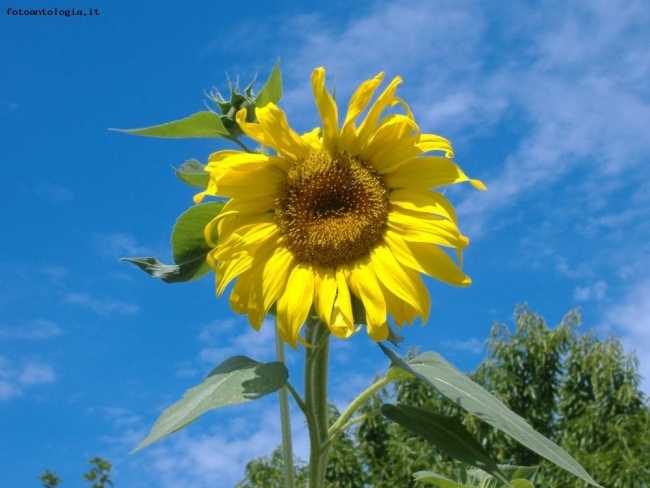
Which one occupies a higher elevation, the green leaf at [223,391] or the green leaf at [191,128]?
the green leaf at [191,128]

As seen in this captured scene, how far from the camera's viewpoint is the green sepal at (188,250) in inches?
61.6

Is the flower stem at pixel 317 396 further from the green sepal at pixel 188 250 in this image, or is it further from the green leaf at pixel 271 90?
the green leaf at pixel 271 90

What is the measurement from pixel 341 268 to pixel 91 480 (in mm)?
2265

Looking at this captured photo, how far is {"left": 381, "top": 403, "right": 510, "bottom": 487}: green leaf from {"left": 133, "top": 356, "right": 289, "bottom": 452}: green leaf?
265mm

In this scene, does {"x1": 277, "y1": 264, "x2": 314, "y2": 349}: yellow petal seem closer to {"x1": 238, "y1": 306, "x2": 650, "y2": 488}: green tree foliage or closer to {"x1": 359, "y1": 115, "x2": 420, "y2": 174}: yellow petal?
{"x1": 359, "y1": 115, "x2": 420, "y2": 174}: yellow petal

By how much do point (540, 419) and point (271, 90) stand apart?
9.18m

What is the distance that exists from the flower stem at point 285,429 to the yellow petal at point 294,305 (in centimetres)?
10

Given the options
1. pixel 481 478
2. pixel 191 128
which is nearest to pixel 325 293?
pixel 191 128

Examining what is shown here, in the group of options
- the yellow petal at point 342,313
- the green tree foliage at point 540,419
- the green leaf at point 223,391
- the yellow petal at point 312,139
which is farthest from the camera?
the green tree foliage at point 540,419

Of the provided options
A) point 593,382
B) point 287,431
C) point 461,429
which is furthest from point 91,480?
point 593,382

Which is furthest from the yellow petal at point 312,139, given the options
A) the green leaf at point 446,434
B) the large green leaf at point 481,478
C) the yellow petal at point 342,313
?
the large green leaf at point 481,478

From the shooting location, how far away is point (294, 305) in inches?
57.4

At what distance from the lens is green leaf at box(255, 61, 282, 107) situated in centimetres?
164

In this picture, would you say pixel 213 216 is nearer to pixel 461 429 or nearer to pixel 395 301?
pixel 395 301
